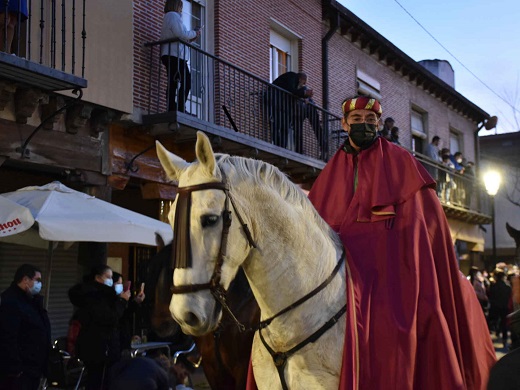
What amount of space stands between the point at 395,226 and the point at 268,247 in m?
0.81

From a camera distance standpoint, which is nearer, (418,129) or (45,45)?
(45,45)

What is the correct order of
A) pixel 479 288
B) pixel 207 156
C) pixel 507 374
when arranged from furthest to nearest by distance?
pixel 479 288
pixel 207 156
pixel 507 374

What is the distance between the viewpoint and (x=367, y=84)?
19391 millimetres

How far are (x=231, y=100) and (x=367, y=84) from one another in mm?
7727

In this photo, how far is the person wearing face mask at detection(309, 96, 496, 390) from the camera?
322 centimetres

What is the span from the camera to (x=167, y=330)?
19.5ft

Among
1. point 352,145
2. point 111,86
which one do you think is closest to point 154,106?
point 111,86

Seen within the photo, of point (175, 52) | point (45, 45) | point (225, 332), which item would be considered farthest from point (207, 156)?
point (175, 52)

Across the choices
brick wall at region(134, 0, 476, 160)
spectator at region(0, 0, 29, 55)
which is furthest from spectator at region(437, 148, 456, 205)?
spectator at region(0, 0, 29, 55)

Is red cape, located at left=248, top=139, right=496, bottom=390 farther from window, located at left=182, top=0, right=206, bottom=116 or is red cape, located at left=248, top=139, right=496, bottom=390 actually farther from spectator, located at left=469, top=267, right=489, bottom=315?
spectator, located at left=469, top=267, right=489, bottom=315

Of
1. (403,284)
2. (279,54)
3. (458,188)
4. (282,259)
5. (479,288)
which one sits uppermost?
(279,54)

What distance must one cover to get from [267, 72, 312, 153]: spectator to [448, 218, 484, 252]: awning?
37.0 feet

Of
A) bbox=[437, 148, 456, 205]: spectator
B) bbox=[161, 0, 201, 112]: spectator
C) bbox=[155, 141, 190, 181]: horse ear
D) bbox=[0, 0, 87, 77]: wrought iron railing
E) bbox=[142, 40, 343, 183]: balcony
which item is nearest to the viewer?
bbox=[155, 141, 190, 181]: horse ear

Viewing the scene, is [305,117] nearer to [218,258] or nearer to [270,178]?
[270,178]
